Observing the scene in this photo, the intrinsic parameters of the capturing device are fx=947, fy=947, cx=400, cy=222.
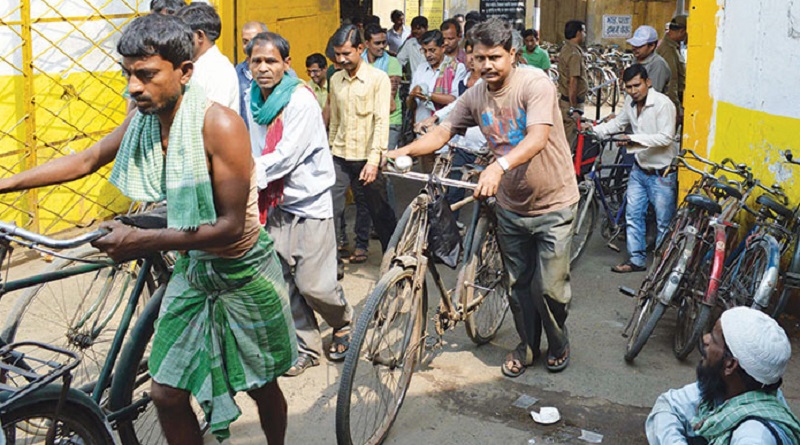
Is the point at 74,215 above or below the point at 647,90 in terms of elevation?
below

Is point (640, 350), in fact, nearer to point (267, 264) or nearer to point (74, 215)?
point (267, 264)

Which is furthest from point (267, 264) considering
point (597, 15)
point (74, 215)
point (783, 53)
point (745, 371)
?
point (597, 15)

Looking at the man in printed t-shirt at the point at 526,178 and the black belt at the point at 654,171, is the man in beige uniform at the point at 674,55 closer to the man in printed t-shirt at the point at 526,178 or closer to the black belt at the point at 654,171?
the black belt at the point at 654,171

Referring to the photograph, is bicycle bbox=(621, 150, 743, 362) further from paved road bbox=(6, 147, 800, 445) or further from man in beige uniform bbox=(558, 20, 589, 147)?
man in beige uniform bbox=(558, 20, 589, 147)

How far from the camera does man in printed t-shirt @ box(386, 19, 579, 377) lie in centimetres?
464

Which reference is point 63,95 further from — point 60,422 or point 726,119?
point 726,119

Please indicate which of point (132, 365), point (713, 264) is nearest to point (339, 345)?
point (132, 365)

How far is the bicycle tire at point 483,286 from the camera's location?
17.1ft

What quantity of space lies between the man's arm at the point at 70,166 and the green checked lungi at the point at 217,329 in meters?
0.50

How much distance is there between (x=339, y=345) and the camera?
213 inches

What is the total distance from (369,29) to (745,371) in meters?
6.34

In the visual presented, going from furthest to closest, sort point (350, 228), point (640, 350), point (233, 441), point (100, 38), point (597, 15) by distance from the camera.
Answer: point (597, 15) < point (350, 228) < point (100, 38) < point (640, 350) < point (233, 441)

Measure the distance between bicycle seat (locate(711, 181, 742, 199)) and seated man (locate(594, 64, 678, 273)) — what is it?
856 millimetres

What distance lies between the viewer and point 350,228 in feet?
27.8
